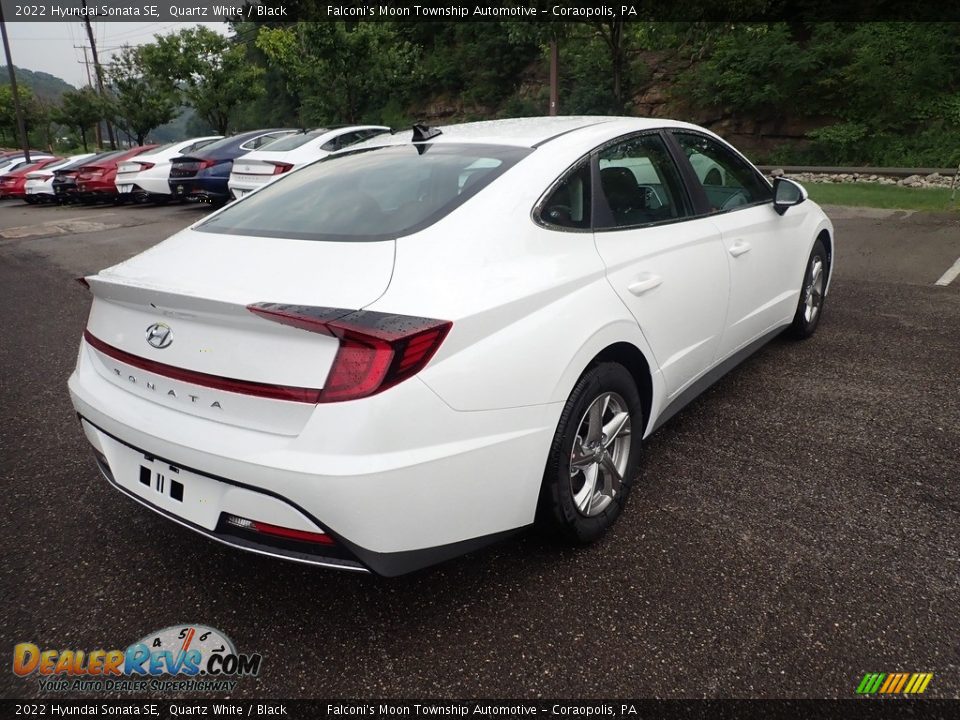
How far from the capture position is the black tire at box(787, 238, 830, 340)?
4625 mm

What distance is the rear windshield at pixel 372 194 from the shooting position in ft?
7.88

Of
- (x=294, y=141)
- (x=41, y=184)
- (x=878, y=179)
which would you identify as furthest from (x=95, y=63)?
(x=878, y=179)

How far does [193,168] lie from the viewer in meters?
13.5

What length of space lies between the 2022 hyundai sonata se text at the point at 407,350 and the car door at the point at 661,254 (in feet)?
0.05

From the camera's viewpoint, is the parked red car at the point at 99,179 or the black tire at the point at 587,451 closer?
the black tire at the point at 587,451

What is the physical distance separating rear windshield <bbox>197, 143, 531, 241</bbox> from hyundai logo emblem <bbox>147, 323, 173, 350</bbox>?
1.72 feet

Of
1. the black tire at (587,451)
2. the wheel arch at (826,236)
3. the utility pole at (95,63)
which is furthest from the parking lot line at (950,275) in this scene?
the utility pole at (95,63)

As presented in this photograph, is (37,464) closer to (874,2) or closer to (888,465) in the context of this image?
(888,465)

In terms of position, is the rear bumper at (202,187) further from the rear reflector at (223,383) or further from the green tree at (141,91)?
the green tree at (141,91)

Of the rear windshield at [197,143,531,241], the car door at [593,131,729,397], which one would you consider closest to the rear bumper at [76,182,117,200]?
the rear windshield at [197,143,531,241]

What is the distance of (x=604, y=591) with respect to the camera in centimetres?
236

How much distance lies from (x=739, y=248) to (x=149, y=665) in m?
2.97

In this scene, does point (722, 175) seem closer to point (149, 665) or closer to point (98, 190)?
point (149, 665)

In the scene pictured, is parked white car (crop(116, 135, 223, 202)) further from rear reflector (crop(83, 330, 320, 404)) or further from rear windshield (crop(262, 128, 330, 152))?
rear reflector (crop(83, 330, 320, 404))
